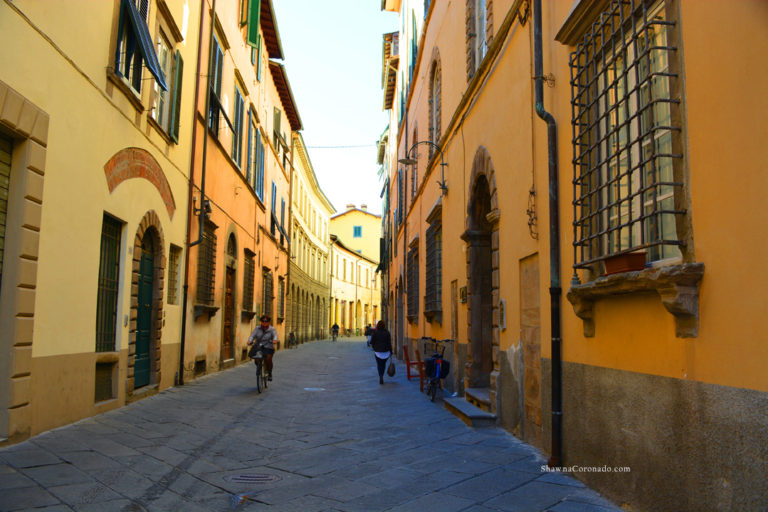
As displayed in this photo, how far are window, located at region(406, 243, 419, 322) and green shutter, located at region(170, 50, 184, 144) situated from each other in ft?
27.5

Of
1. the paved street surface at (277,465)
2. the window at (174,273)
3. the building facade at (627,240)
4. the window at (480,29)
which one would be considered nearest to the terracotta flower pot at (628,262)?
the building facade at (627,240)

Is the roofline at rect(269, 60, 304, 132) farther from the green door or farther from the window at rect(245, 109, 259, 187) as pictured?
the green door

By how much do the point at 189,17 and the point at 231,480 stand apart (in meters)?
9.48

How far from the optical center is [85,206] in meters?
7.08

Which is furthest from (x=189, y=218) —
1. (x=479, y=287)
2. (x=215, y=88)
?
(x=479, y=287)

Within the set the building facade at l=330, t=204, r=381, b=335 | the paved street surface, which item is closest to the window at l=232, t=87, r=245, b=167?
the paved street surface

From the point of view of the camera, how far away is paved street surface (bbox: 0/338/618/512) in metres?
4.38

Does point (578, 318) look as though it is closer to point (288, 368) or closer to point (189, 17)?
point (189, 17)

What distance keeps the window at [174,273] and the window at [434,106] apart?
6.08 meters

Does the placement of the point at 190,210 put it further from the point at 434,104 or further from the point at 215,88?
the point at 434,104

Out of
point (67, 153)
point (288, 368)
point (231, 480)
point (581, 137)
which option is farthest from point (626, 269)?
point (288, 368)

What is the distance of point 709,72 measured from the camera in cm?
329

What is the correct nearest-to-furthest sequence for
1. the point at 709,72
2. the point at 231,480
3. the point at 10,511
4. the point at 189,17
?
the point at 709,72, the point at 10,511, the point at 231,480, the point at 189,17

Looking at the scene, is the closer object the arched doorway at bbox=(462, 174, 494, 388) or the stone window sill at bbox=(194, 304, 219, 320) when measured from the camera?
the arched doorway at bbox=(462, 174, 494, 388)
